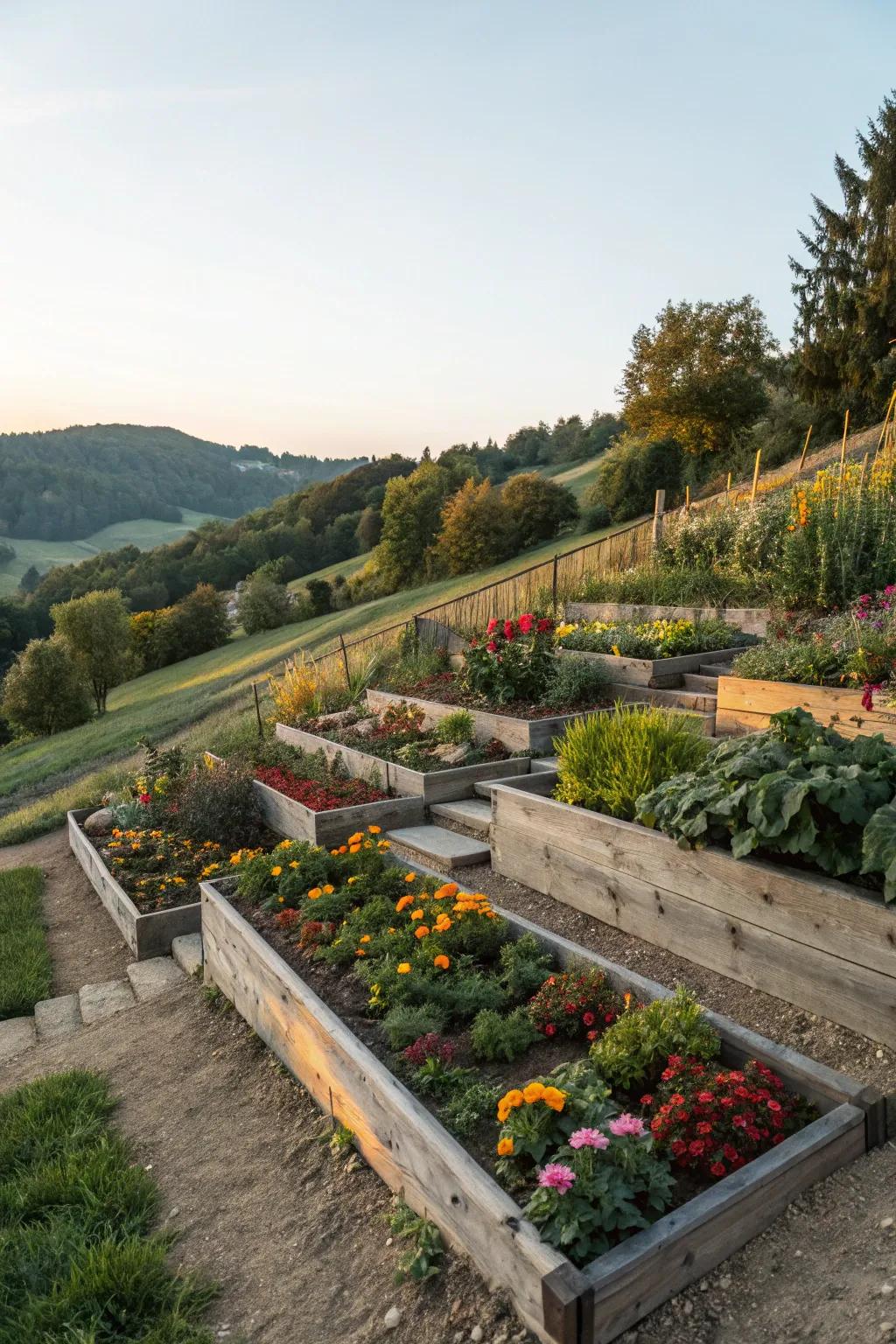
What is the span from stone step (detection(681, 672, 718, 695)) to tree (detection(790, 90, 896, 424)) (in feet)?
58.2

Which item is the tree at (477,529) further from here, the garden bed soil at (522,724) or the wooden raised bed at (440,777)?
the wooden raised bed at (440,777)

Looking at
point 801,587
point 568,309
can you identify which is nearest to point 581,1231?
point 801,587

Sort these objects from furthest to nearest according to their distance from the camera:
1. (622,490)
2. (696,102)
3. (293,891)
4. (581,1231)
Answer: (622,490), (696,102), (293,891), (581,1231)

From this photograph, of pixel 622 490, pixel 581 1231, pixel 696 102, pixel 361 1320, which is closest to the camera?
pixel 581 1231

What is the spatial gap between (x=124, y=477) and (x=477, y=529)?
287 feet

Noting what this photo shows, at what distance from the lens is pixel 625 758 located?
4.05 m

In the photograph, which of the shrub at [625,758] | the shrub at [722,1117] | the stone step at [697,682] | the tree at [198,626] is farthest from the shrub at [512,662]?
the tree at [198,626]

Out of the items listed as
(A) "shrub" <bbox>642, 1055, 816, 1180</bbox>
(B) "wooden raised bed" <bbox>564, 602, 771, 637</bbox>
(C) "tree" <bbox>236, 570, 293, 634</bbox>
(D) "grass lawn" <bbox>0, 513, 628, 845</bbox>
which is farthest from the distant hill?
(A) "shrub" <bbox>642, 1055, 816, 1180</bbox>

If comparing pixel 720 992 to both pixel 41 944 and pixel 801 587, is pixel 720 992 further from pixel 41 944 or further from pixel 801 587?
pixel 801 587

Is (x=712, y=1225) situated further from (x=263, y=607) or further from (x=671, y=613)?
(x=263, y=607)

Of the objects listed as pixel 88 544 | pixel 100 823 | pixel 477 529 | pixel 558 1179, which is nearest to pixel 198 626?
pixel 477 529

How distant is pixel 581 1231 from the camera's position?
1830mm

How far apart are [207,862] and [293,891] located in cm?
215

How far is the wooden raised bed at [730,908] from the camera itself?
8.56 feet
